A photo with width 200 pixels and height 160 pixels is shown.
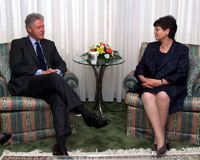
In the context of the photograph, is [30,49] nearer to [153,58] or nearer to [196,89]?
[153,58]

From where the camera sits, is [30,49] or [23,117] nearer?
A: [23,117]

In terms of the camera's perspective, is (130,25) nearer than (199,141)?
No

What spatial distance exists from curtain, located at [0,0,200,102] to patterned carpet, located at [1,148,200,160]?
5.17 ft

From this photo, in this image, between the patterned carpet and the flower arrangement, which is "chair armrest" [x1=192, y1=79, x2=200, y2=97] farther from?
the flower arrangement

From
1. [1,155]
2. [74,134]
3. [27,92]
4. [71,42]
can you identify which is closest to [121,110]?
[74,134]

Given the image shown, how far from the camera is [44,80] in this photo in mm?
2793

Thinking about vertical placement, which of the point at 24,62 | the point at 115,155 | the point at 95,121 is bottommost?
the point at 115,155

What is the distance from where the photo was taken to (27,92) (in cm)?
281

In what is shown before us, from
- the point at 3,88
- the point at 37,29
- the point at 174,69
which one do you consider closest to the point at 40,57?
the point at 37,29

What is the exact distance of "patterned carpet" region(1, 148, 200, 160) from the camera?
2.52 metres

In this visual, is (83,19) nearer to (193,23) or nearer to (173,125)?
(193,23)

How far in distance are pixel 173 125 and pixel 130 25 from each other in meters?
1.62

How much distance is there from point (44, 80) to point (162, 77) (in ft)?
3.93

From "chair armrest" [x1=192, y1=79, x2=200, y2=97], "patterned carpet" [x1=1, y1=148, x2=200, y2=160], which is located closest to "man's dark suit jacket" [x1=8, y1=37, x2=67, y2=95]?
"patterned carpet" [x1=1, y1=148, x2=200, y2=160]
